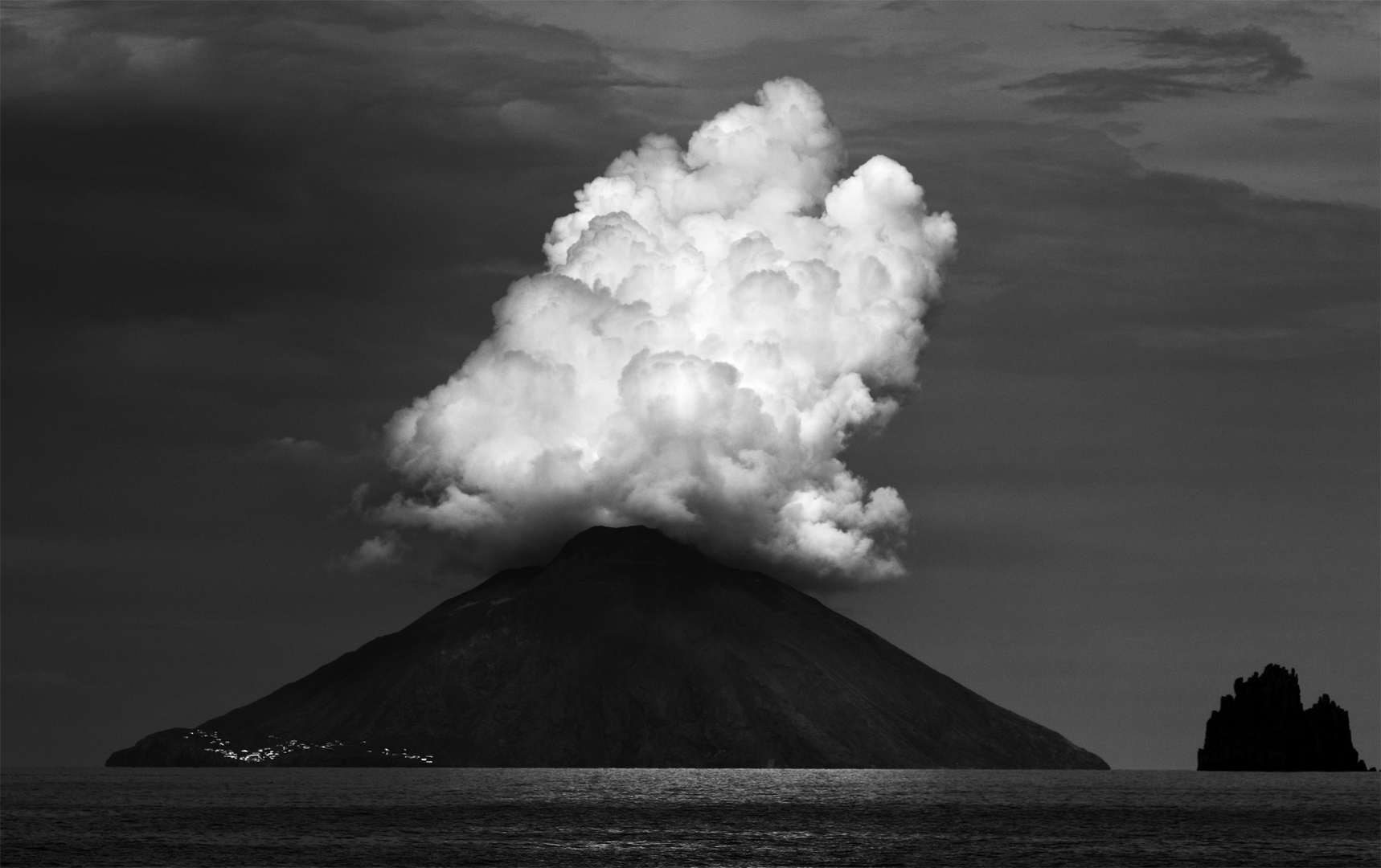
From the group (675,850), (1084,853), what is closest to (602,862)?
(675,850)

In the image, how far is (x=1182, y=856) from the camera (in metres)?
174

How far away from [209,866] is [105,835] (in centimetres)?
4091

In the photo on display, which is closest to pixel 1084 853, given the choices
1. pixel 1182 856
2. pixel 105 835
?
pixel 1182 856

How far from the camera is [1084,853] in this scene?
17638cm

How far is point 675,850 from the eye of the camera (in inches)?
7062

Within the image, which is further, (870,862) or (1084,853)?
(1084,853)

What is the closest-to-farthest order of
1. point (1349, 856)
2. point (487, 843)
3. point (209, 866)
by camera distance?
point (209, 866) → point (1349, 856) → point (487, 843)

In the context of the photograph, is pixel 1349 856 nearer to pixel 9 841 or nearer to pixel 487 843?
pixel 487 843

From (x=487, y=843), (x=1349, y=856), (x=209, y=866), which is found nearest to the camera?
(x=209, y=866)

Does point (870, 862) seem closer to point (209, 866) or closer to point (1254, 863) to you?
point (1254, 863)

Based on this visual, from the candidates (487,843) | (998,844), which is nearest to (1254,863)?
(998,844)

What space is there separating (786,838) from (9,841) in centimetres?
7122

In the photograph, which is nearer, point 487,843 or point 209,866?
point 209,866

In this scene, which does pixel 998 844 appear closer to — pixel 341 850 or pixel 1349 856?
pixel 1349 856
